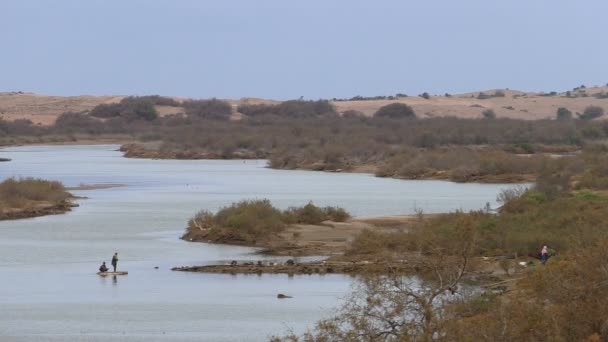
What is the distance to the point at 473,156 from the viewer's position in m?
82.2

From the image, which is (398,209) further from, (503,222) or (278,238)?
(503,222)

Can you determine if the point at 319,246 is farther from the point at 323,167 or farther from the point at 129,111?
the point at 129,111

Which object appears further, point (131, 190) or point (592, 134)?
point (592, 134)

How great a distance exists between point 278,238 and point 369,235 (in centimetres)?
629

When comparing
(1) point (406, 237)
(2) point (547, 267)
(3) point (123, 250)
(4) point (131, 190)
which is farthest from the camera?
(4) point (131, 190)

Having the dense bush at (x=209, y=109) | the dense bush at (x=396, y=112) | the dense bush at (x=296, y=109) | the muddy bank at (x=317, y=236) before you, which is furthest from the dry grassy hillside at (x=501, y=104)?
the muddy bank at (x=317, y=236)

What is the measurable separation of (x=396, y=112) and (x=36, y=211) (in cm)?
10478

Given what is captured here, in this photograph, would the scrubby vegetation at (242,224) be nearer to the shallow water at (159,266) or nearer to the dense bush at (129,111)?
the shallow water at (159,266)

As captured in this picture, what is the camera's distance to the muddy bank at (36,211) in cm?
5172

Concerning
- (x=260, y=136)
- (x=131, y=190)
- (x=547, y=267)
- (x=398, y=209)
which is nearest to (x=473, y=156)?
(x=131, y=190)

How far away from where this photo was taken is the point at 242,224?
4272 centimetres

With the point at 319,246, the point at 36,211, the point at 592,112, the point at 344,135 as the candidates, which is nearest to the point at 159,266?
the point at 319,246

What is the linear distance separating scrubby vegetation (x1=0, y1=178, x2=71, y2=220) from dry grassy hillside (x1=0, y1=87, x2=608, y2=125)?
345ft

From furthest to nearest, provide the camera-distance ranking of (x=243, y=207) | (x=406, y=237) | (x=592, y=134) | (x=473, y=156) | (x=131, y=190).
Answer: (x=592, y=134) < (x=473, y=156) < (x=131, y=190) < (x=243, y=207) < (x=406, y=237)
